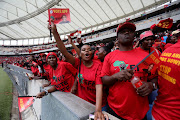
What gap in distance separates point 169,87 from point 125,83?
42 centimetres

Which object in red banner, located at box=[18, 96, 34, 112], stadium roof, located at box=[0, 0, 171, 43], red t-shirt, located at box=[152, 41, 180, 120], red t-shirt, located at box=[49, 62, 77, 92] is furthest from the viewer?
stadium roof, located at box=[0, 0, 171, 43]

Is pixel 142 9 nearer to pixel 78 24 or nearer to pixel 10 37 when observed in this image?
pixel 78 24

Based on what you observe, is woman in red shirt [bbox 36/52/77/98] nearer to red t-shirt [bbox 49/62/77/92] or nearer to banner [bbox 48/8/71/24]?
red t-shirt [bbox 49/62/77/92]

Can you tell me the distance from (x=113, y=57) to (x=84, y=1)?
21.6 m

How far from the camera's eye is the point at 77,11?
22.7 m

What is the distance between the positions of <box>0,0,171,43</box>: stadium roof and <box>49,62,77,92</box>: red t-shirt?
20.1 meters

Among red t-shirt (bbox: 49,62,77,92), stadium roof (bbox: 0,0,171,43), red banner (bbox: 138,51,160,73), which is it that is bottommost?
red t-shirt (bbox: 49,62,77,92)

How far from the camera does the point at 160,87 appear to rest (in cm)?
122

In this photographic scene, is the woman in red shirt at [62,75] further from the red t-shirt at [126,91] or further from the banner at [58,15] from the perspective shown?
the red t-shirt at [126,91]

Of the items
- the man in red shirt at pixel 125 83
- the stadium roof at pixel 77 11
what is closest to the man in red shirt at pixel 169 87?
the man in red shirt at pixel 125 83

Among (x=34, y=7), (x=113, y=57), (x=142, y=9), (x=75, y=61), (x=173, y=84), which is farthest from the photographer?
(x=34, y=7)

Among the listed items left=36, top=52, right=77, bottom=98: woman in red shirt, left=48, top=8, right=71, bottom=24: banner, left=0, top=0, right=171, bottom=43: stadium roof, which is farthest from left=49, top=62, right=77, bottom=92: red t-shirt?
left=0, top=0, right=171, bottom=43: stadium roof

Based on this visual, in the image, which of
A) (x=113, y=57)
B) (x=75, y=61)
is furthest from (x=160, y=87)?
(x=75, y=61)

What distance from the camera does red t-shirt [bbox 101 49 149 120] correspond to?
121 centimetres
